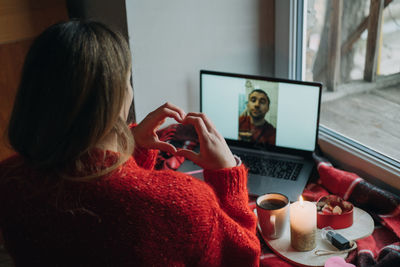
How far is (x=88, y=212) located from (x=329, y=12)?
3.78ft

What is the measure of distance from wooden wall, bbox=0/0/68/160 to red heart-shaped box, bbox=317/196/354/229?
1.08 m

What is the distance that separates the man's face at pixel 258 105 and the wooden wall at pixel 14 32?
0.82m

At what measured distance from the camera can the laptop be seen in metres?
1.28

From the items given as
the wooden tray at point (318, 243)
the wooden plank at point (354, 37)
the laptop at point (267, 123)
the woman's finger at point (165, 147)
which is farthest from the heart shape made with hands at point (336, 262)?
the wooden plank at point (354, 37)

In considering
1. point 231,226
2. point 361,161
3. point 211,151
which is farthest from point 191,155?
point 361,161

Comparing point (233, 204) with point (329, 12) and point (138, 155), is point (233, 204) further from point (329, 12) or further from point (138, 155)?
point (329, 12)

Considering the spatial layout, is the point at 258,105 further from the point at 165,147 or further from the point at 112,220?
the point at 112,220

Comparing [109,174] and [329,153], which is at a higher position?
[109,174]

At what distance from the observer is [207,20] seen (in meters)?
1.46

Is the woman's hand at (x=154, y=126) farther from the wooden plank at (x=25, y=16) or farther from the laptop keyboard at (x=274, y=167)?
the wooden plank at (x=25, y=16)

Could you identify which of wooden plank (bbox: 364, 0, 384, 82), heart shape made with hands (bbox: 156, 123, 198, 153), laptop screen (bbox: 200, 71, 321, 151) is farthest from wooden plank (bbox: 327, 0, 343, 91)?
heart shape made with hands (bbox: 156, 123, 198, 153)

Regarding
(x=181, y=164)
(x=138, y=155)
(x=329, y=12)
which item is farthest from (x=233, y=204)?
(x=329, y=12)

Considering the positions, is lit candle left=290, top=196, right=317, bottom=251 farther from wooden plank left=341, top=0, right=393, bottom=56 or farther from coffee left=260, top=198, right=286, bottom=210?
wooden plank left=341, top=0, right=393, bottom=56

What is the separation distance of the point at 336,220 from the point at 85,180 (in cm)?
63
